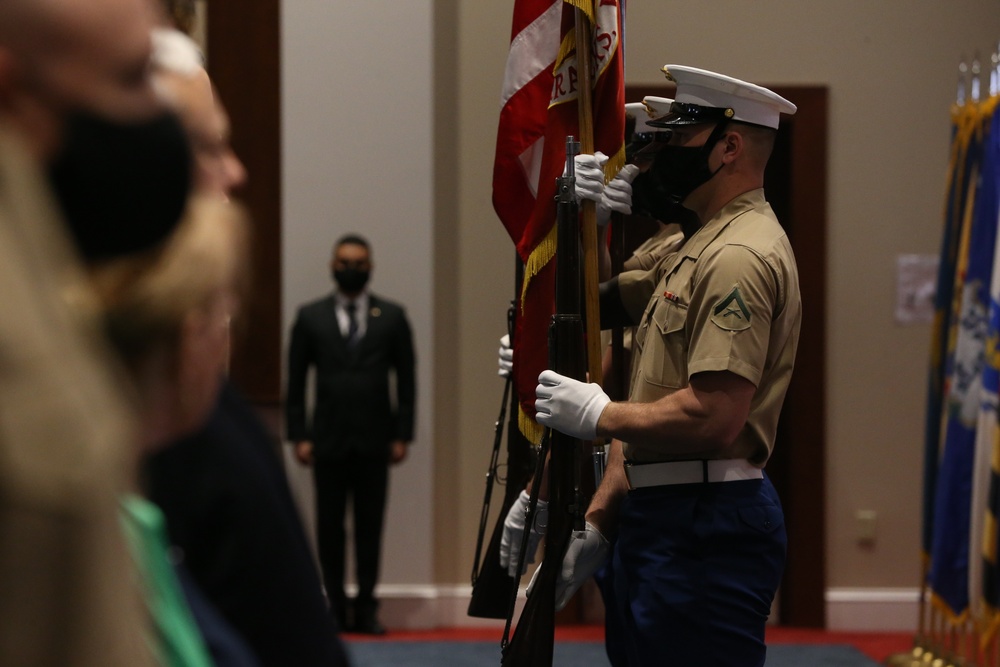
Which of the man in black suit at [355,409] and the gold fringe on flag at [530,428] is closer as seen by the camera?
the gold fringe on flag at [530,428]

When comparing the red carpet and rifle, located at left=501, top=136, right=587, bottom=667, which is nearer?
rifle, located at left=501, top=136, right=587, bottom=667

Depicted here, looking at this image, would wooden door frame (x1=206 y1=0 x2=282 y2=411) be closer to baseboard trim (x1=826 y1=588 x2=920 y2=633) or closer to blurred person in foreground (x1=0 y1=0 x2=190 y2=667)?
baseboard trim (x1=826 y1=588 x2=920 y2=633)

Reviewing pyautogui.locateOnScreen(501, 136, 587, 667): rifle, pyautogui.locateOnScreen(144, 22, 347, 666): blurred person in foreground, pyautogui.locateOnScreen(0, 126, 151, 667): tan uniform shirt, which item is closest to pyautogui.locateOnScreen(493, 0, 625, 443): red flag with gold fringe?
pyautogui.locateOnScreen(501, 136, 587, 667): rifle

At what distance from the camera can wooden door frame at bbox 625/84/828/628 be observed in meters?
5.26

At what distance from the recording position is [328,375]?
5.15 meters

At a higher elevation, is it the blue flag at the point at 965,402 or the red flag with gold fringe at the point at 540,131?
the red flag with gold fringe at the point at 540,131

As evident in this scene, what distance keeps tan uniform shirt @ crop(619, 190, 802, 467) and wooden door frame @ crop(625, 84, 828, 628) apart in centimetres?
294

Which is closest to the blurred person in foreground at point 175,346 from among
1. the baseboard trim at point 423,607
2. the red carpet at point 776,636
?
the red carpet at point 776,636

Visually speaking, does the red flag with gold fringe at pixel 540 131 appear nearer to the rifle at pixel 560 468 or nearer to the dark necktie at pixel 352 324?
the rifle at pixel 560 468

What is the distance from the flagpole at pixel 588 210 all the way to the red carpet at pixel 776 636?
2.81m

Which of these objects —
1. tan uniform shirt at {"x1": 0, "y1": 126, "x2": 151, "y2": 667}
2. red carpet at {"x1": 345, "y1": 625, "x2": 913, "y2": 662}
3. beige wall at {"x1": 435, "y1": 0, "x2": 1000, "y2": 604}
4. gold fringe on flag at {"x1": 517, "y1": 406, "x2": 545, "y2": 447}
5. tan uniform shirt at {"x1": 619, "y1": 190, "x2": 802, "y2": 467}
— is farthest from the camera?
beige wall at {"x1": 435, "y1": 0, "x2": 1000, "y2": 604}

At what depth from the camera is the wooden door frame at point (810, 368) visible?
5.26 m

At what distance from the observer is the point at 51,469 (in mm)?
392

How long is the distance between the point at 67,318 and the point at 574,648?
4611mm
